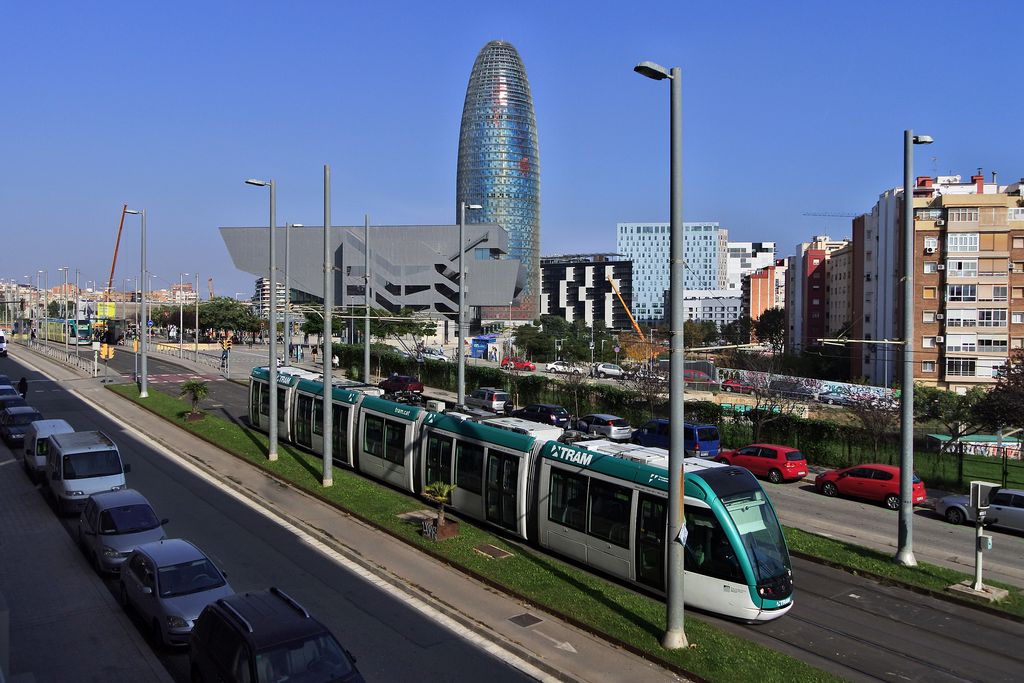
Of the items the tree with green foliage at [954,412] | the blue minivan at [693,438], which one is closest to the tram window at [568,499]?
the blue minivan at [693,438]

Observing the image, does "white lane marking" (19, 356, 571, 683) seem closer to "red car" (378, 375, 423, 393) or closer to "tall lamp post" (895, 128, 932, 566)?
"tall lamp post" (895, 128, 932, 566)

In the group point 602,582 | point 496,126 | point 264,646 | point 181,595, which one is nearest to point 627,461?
point 602,582

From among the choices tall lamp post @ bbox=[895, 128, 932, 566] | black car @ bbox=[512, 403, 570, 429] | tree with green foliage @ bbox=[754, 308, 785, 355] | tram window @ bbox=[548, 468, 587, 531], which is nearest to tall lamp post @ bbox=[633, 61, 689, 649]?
tram window @ bbox=[548, 468, 587, 531]

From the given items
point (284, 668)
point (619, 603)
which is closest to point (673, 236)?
point (619, 603)

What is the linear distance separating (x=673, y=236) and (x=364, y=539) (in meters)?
10.2

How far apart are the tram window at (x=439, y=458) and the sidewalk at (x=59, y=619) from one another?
7.78 metres

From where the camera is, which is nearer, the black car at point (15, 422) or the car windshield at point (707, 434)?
the black car at point (15, 422)

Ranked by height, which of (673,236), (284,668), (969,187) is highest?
(969,187)

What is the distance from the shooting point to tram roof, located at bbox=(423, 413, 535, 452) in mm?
16938

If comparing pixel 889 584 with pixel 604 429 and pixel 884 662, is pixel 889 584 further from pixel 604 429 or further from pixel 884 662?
pixel 604 429

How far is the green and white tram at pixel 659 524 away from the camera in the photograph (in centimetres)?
1243

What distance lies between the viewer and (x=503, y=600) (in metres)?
13.6

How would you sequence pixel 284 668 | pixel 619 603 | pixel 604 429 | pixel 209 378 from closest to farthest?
pixel 284 668 → pixel 619 603 → pixel 604 429 → pixel 209 378

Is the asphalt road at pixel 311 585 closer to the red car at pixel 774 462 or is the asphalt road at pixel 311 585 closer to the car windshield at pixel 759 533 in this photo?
the car windshield at pixel 759 533
